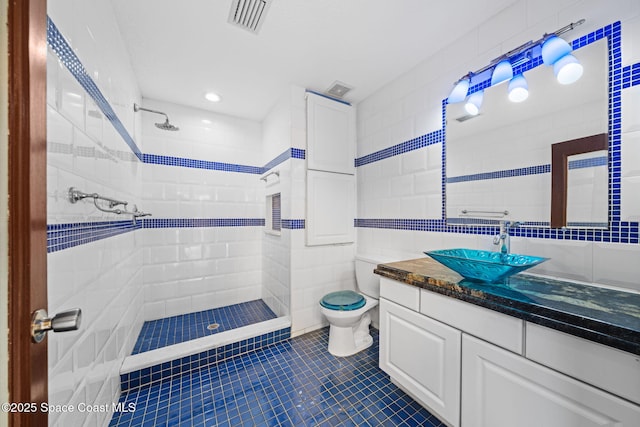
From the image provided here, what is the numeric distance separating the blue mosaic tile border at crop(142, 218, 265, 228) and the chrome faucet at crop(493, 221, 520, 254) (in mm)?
2424

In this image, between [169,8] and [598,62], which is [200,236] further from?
[598,62]

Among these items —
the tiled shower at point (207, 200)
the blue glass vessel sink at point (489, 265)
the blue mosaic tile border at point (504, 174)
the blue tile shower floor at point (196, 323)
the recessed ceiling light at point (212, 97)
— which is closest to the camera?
the tiled shower at point (207, 200)

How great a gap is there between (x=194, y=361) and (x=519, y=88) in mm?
2748

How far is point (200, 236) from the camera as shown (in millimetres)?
2643

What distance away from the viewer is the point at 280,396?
1.44 m

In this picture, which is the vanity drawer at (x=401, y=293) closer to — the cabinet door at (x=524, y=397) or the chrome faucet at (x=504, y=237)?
the cabinet door at (x=524, y=397)

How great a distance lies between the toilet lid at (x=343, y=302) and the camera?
5.93 ft

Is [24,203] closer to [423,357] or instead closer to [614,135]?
[423,357]

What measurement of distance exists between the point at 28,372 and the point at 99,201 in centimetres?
100

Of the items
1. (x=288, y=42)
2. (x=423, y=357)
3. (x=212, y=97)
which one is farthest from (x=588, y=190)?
(x=212, y=97)

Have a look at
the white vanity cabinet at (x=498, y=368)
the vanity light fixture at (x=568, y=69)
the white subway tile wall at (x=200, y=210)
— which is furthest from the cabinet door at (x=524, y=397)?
the white subway tile wall at (x=200, y=210)

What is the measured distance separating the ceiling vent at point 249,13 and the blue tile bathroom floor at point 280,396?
2356 mm

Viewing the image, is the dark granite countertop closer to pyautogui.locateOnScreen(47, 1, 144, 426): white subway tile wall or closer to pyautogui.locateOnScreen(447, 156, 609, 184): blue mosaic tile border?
pyautogui.locateOnScreen(447, 156, 609, 184): blue mosaic tile border

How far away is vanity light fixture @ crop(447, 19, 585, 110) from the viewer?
112cm
